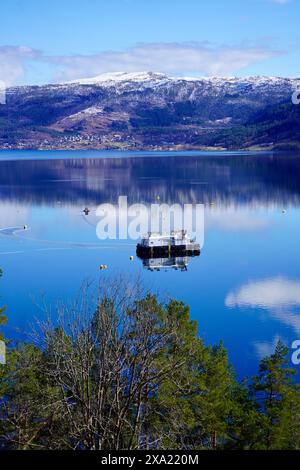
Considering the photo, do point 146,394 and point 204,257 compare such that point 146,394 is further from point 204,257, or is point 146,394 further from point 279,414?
point 204,257

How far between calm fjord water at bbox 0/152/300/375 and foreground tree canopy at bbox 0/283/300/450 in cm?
560

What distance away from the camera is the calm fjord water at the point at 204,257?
72.8 ft

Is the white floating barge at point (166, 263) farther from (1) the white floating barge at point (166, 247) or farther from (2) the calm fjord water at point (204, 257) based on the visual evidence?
(2) the calm fjord water at point (204, 257)

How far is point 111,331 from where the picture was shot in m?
→ 10.8

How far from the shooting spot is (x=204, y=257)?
109ft

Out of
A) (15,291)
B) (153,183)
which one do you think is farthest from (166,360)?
(153,183)

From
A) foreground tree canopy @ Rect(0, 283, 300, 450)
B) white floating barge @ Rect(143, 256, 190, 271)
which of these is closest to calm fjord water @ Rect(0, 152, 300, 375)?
white floating barge @ Rect(143, 256, 190, 271)

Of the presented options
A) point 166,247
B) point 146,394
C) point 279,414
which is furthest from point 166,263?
point 146,394

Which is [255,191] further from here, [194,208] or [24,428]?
[24,428]

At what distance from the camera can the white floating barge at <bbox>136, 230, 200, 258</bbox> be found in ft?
109

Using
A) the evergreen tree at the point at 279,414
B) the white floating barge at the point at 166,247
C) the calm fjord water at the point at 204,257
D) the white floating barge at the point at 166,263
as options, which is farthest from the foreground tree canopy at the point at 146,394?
the white floating barge at the point at 166,247

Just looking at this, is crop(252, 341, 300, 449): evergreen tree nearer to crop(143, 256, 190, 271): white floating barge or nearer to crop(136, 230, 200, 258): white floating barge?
crop(143, 256, 190, 271): white floating barge
